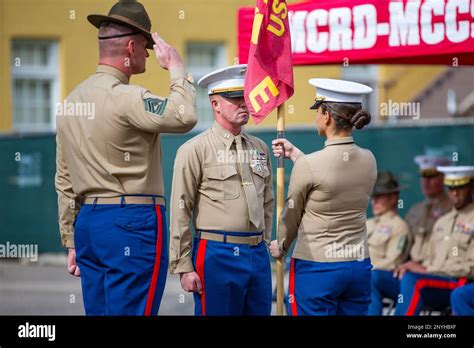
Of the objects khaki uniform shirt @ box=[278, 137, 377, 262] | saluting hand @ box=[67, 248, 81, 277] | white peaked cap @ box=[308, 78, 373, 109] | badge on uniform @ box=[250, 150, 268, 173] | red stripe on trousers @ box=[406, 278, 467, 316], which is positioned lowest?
red stripe on trousers @ box=[406, 278, 467, 316]

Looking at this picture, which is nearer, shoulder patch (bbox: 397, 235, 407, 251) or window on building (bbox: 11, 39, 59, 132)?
shoulder patch (bbox: 397, 235, 407, 251)

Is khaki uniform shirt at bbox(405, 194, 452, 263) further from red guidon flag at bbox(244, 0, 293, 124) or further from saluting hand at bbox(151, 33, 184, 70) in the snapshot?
saluting hand at bbox(151, 33, 184, 70)

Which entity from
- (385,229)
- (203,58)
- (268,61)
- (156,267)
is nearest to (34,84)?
(203,58)

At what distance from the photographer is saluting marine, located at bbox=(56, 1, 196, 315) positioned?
19.2ft

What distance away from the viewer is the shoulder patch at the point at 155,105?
18.5ft

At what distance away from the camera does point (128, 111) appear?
228 inches

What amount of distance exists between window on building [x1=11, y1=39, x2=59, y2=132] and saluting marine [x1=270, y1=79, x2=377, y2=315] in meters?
12.3

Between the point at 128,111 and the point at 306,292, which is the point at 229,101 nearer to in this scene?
the point at 128,111

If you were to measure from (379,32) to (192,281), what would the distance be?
2.55 meters

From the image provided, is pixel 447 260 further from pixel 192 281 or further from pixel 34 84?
pixel 34 84

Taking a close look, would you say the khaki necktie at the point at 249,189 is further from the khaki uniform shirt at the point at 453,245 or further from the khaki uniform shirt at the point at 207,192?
the khaki uniform shirt at the point at 453,245

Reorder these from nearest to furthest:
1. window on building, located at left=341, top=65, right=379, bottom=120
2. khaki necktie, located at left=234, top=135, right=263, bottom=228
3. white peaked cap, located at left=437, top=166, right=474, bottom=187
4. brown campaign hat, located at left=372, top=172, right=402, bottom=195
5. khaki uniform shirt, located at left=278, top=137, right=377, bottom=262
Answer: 1. khaki uniform shirt, located at left=278, top=137, right=377, bottom=262
2. khaki necktie, located at left=234, top=135, right=263, bottom=228
3. white peaked cap, located at left=437, top=166, right=474, bottom=187
4. brown campaign hat, located at left=372, top=172, right=402, bottom=195
5. window on building, located at left=341, top=65, right=379, bottom=120

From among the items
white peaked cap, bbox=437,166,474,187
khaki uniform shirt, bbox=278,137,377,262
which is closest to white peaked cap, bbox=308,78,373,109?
khaki uniform shirt, bbox=278,137,377,262

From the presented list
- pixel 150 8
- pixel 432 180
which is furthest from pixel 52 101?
pixel 432 180
